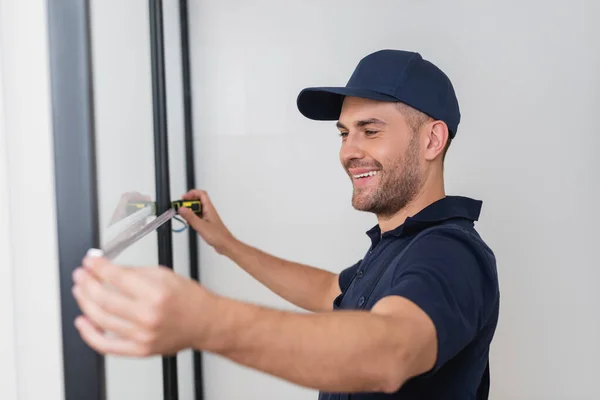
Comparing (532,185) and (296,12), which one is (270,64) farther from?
(532,185)

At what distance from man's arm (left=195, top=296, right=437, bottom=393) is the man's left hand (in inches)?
1.2

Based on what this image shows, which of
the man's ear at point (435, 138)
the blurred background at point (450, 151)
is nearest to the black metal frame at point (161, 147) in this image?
the blurred background at point (450, 151)

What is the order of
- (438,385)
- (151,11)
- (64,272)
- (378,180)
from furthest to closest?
(151,11) → (378,180) → (438,385) → (64,272)

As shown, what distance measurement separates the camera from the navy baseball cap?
4.39 feet

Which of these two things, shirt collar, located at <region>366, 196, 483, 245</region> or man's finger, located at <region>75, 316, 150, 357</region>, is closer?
man's finger, located at <region>75, 316, 150, 357</region>

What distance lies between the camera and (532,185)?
2025 mm

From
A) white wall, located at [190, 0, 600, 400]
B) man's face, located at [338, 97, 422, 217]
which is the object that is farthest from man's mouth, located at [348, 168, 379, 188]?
white wall, located at [190, 0, 600, 400]

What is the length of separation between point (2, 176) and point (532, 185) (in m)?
1.52

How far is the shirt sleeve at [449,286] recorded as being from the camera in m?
0.89

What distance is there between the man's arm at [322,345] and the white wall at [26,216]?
659mm

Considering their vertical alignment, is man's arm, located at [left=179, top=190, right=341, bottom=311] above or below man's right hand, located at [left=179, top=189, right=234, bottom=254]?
below

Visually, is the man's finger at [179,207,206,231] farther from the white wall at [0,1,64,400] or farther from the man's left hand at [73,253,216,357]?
the man's left hand at [73,253,216,357]

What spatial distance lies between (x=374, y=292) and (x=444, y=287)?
29cm

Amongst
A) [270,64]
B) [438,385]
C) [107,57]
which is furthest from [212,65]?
[438,385]
